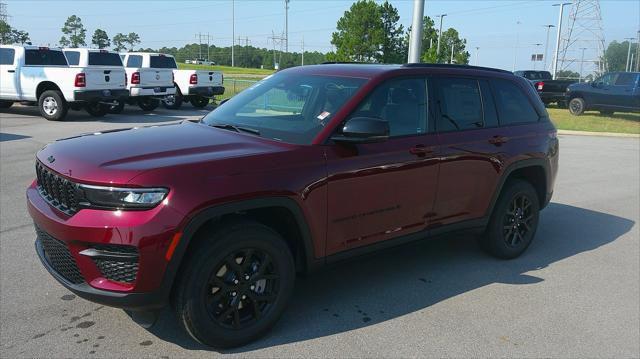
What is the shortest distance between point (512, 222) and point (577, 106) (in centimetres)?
2227

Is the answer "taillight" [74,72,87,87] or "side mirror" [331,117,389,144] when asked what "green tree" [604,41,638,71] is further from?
"side mirror" [331,117,389,144]

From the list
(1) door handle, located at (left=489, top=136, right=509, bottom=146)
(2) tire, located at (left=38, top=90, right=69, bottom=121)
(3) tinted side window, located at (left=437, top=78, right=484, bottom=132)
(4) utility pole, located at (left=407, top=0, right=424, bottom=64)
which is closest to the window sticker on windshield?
(3) tinted side window, located at (left=437, top=78, right=484, bottom=132)

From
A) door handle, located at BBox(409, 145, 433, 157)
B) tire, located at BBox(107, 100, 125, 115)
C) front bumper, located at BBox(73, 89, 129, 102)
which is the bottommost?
tire, located at BBox(107, 100, 125, 115)

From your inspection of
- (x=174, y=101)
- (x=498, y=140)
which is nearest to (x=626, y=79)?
(x=174, y=101)

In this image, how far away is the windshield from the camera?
391cm

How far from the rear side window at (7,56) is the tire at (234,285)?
15.4 m

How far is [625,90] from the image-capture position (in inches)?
903

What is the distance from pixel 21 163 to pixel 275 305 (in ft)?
23.8

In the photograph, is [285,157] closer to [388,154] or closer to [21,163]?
[388,154]

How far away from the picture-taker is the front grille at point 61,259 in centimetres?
317

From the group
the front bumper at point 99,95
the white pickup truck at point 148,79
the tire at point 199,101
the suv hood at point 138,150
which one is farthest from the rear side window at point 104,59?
the suv hood at point 138,150

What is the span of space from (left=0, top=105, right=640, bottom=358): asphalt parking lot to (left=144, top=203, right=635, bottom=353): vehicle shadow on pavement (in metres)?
0.01

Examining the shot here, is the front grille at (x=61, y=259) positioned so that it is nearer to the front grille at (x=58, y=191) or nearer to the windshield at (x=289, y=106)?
the front grille at (x=58, y=191)

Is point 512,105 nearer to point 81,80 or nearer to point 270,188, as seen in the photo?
point 270,188
